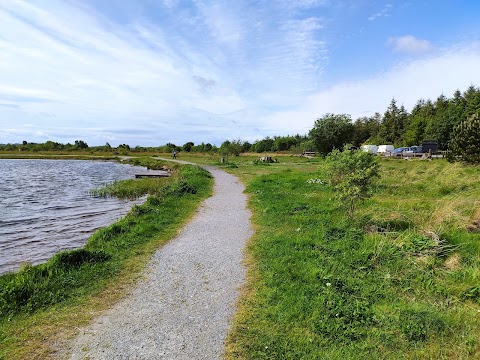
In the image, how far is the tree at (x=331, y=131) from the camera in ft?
168

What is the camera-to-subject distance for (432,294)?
18.4 feet

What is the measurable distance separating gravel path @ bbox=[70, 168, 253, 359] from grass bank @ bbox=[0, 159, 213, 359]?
1.16ft

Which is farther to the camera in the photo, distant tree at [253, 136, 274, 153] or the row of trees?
distant tree at [253, 136, 274, 153]

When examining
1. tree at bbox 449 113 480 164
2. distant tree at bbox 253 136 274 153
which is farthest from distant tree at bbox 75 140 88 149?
tree at bbox 449 113 480 164

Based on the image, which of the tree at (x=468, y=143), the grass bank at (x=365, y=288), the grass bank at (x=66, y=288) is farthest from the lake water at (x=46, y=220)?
the tree at (x=468, y=143)

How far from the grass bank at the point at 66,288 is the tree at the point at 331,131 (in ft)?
150

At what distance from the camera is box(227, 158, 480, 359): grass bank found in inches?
167

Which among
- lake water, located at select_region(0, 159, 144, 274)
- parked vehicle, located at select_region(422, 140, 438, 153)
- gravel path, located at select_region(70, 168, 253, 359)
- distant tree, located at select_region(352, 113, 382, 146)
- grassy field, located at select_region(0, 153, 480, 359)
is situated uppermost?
distant tree, located at select_region(352, 113, 382, 146)

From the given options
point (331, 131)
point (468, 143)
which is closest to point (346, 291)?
point (468, 143)

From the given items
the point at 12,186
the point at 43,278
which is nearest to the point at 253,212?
the point at 43,278

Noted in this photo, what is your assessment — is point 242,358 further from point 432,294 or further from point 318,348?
point 432,294

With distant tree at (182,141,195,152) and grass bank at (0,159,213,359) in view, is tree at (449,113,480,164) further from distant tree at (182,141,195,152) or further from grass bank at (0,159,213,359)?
distant tree at (182,141,195,152)

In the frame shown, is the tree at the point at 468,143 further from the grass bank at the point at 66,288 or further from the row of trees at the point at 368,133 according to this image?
the grass bank at the point at 66,288

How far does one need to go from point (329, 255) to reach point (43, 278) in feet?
20.4
